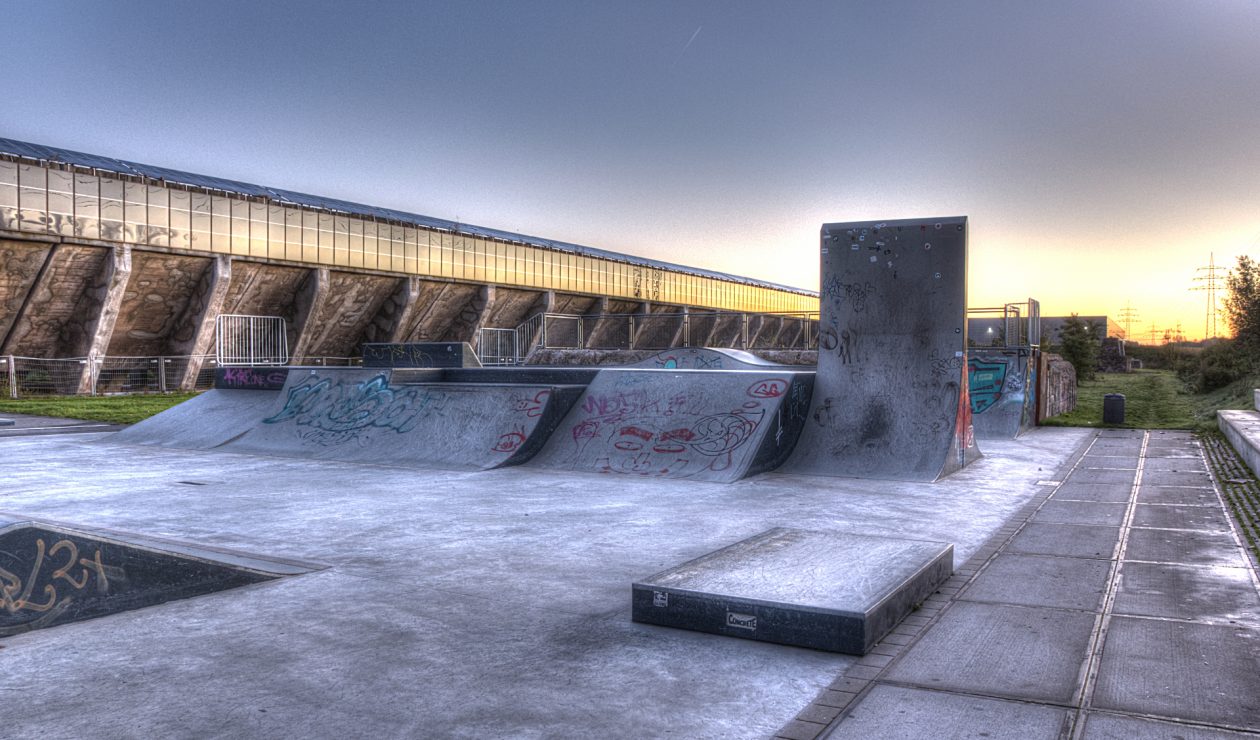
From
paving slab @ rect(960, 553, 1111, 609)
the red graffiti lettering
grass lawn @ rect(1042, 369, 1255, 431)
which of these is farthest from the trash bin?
paving slab @ rect(960, 553, 1111, 609)

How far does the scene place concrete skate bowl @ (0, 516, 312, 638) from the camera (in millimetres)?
5473

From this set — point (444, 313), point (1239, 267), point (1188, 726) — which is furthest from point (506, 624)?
point (444, 313)

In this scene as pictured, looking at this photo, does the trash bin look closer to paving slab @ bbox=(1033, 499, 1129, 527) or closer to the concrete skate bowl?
paving slab @ bbox=(1033, 499, 1129, 527)

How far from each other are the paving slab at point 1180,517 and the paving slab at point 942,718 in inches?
203

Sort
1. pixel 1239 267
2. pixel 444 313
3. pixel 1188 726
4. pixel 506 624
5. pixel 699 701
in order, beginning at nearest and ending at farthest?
pixel 1188 726, pixel 699 701, pixel 506 624, pixel 1239 267, pixel 444 313

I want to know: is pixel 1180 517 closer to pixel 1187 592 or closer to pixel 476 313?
pixel 1187 592

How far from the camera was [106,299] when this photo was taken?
30.8 m

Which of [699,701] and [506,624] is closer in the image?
[699,701]

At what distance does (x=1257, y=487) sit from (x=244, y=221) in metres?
35.7

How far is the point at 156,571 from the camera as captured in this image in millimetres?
5930

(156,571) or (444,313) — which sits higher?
(444,313)

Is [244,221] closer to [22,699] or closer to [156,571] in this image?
[156,571]

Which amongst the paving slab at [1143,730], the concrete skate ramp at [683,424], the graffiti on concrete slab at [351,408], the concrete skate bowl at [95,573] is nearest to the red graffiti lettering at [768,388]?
the concrete skate ramp at [683,424]

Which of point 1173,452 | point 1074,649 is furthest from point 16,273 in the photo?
point 1074,649
